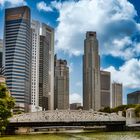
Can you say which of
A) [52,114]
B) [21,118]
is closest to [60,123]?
[52,114]

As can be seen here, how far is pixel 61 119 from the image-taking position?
17300 cm

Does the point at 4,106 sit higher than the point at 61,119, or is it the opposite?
the point at 4,106

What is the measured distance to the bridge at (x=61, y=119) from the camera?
553 feet

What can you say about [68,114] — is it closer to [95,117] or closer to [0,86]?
[95,117]

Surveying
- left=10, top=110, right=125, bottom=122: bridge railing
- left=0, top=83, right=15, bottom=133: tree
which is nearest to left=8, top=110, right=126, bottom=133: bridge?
left=10, top=110, right=125, bottom=122: bridge railing

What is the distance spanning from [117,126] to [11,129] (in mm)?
50133

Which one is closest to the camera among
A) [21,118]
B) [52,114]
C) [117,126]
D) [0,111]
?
[0,111]

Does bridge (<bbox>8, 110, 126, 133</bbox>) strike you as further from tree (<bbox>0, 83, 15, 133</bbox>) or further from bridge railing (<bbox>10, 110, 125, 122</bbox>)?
tree (<bbox>0, 83, 15, 133</bbox>)

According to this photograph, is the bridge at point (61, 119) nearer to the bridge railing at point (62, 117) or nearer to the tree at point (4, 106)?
the bridge railing at point (62, 117)

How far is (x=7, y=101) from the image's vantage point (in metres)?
102

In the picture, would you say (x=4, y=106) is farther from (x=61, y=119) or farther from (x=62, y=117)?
(x=62, y=117)

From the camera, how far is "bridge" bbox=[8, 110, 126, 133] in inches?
6633

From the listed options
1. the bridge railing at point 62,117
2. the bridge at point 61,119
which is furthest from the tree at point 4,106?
the bridge railing at point 62,117

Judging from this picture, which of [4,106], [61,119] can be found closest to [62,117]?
[61,119]
